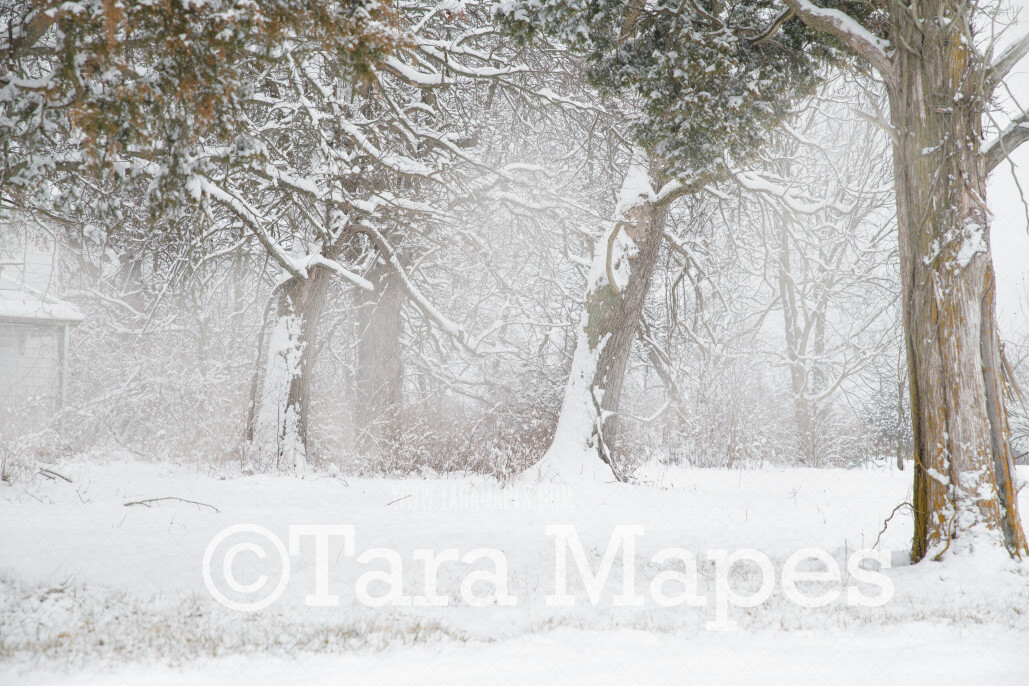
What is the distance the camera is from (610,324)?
10109 mm

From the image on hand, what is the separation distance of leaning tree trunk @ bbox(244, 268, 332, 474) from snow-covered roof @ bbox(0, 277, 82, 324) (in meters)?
9.01

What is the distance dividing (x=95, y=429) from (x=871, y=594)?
16.4 meters

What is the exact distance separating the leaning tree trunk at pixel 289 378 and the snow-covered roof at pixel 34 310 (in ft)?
29.6

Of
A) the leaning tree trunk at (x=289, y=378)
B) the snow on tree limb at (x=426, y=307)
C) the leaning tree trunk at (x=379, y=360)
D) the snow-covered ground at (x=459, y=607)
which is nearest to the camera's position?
the snow-covered ground at (x=459, y=607)

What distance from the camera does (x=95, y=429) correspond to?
52.8 feet

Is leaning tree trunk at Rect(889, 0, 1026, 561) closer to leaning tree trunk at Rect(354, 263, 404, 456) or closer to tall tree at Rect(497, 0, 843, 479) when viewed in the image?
tall tree at Rect(497, 0, 843, 479)

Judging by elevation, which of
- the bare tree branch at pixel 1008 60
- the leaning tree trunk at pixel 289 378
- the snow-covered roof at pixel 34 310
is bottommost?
the leaning tree trunk at pixel 289 378

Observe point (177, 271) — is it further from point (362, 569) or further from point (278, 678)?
point (278, 678)

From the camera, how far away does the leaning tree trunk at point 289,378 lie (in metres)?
11.4

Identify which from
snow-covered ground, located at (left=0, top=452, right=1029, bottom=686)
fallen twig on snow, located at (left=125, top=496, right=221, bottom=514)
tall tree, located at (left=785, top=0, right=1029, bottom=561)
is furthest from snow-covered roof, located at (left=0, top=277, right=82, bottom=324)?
tall tree, located at (left=785, top=0, right=1029, bottom=561)

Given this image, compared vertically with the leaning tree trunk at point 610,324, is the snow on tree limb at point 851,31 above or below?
above

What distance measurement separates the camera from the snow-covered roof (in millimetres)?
17469

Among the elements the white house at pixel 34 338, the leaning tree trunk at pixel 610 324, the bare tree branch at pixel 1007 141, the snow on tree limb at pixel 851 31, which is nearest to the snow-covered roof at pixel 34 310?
the white house at pixel 34 338

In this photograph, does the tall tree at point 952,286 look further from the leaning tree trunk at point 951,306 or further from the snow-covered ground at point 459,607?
the snow-covered ground at point 459,607
